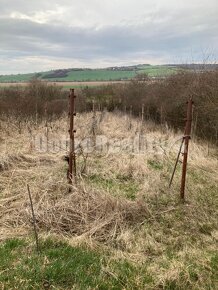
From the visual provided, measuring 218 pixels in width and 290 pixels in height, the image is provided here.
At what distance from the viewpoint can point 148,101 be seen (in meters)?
20.8

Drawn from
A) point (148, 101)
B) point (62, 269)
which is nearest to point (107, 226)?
point (62, 269)

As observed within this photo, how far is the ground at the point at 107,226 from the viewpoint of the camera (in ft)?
12.5

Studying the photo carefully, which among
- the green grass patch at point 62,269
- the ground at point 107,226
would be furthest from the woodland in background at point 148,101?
the green grass patch at point 62,269

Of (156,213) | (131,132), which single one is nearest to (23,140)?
(131,132)

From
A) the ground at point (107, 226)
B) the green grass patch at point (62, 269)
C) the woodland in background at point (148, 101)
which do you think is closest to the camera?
the green grass patch at point (62, 269)

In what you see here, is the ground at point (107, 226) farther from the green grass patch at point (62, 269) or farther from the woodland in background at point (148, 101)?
the woodland in background at point (148, 101)

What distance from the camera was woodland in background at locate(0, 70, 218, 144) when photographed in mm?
13742

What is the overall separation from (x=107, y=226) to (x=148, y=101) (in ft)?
53.6

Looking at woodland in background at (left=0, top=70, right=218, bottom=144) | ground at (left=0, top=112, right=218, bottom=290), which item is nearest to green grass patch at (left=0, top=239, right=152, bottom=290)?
ground at (left=0, top=112, right=218, bottom=290)

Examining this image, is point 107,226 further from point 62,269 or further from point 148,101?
point 148,101

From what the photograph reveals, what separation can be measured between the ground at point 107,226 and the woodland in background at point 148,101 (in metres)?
5.14

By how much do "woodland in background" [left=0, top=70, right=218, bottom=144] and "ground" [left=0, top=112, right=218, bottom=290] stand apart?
5137mm

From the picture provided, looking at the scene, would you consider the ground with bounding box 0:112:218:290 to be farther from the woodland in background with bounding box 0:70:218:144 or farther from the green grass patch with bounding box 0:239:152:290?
the woodland in background with bounding box 0:70:218:144

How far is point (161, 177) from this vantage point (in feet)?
26.6
